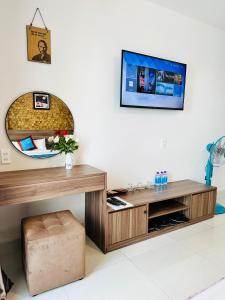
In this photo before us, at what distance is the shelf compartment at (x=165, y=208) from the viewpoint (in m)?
2.57

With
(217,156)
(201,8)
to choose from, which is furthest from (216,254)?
(201,8)

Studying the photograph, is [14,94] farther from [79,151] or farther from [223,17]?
[223,17]

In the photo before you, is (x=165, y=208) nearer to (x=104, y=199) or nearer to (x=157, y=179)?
(x=157, y=179)

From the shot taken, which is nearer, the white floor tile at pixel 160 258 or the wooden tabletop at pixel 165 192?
the white floor tile at pixel 160 258

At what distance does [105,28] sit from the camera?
2.42 metres

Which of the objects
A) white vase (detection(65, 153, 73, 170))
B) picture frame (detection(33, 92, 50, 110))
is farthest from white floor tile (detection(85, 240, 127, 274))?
picture frame (detection(33, 92, 50, 110))

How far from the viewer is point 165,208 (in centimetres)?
270

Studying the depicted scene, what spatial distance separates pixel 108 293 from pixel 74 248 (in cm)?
42

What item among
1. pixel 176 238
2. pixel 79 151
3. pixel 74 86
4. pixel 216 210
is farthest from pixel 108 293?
pixel 216 210

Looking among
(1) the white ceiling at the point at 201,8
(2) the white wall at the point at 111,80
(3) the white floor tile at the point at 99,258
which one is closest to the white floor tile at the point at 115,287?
(3) the white floor tile at the point at 99,258

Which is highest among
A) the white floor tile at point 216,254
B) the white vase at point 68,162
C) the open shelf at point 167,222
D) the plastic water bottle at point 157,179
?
the white vase at point 68,162

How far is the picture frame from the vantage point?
84.7 inches

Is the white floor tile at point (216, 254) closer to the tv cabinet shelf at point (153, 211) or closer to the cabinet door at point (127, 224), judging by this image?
the tv cabinet shelf at point (153, 211)

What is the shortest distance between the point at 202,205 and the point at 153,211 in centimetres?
77
